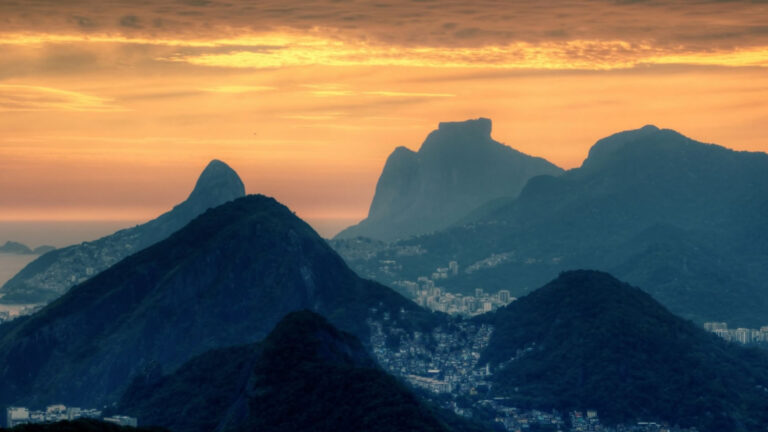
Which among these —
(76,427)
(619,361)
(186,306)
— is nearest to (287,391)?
(76,427)

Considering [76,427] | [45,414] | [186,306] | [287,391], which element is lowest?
[76,427]

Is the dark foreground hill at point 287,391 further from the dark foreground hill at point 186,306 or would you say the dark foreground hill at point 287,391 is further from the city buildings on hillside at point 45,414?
the dark foreground hill at point 186,306

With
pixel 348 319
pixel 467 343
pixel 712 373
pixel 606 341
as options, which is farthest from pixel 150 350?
pixel 712 373

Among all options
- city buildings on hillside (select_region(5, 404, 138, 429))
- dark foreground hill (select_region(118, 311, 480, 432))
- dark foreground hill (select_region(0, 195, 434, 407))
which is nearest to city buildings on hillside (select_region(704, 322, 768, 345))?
dark foreground hill (select_region(0, 195, 434, 407))

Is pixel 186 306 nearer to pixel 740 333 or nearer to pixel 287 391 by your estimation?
pixel 287 391

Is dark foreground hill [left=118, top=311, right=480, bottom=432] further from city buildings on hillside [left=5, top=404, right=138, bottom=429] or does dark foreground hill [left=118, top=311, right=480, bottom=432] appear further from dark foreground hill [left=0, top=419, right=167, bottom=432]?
dark foreground hill [left=0, top=419, right=167, bottom=432]

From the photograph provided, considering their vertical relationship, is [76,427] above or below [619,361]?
below

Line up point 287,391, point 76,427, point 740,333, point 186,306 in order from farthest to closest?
1. point 740,333
2. point 186,306
3. point 287,391
4. point 76,427
